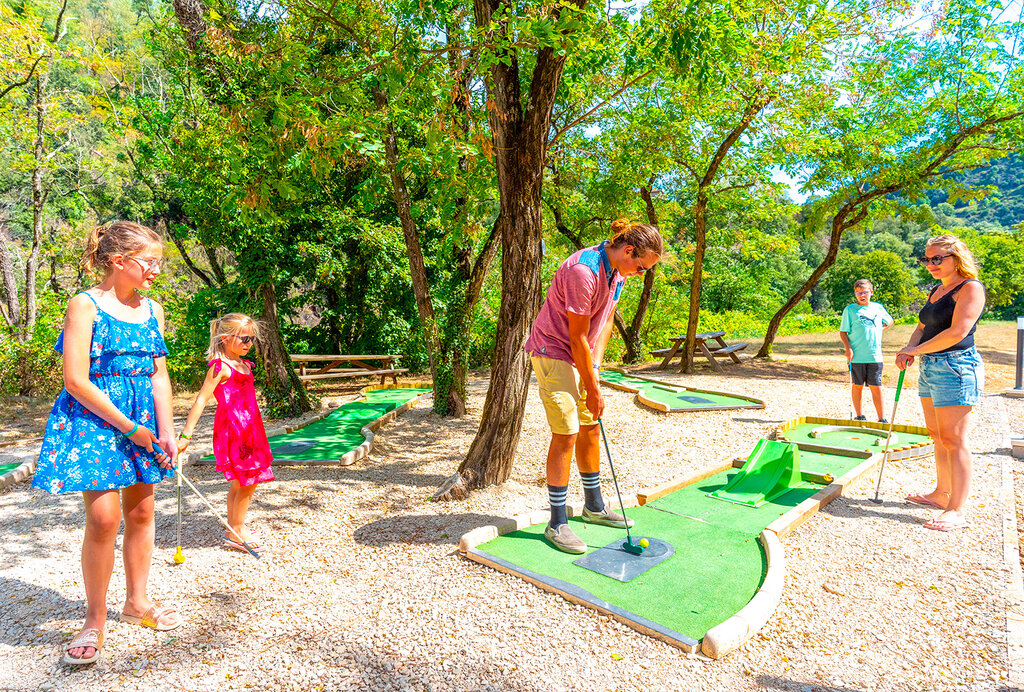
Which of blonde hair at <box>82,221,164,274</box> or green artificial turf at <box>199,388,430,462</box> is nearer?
blonde hair at <box>82,221,164,274</box>

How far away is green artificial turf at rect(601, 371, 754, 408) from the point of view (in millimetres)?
7953

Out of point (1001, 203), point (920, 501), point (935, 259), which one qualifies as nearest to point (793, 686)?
point (920, 501)

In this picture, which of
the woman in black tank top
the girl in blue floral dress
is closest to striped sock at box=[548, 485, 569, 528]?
the girl in blue floral dress

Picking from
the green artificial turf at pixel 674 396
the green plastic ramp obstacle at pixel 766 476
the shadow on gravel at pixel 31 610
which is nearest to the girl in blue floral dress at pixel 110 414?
the shadow on gravel at pixel 31 610

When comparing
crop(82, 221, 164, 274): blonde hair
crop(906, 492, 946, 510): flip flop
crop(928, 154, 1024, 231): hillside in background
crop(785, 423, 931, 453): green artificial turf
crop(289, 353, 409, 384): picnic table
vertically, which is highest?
crop(928, 154, 1024, 231): hillside in background

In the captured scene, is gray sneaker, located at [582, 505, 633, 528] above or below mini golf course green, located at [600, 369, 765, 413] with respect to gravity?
below

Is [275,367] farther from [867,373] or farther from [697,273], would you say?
[697,273]

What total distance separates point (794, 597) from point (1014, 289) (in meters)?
24.8

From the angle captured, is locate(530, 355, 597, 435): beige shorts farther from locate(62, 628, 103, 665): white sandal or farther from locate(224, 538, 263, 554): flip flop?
locate(62, 628, 103, 665): white sandal

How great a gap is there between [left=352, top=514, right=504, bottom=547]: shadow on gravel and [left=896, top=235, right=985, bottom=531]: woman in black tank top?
284cm

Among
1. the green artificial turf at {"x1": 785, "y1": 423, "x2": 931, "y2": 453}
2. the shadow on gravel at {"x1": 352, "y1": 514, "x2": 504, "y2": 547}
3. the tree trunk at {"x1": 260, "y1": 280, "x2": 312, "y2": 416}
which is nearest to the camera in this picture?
the shadow on gravel at {"x1": 352, "y1": 514, "x2": 504, "y2": 547}

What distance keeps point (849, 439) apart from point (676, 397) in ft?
9.23

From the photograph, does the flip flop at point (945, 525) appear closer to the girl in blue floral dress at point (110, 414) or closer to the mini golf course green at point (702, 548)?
the mini golf course green at point (702, 548)

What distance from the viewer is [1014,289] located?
21.1 meters
